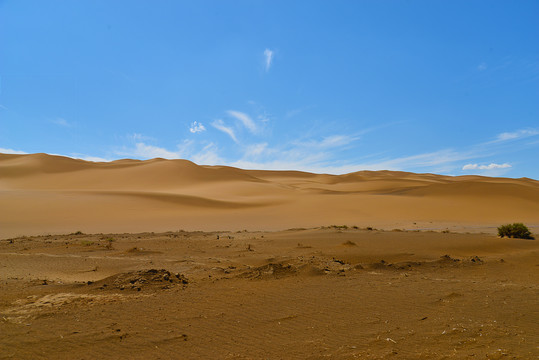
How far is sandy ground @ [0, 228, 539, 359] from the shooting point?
182 inches

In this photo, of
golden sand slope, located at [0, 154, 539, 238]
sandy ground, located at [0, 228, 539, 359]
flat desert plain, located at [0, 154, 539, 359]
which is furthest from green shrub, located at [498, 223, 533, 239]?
golden sand slope, located at [0, 154, 539, 238]

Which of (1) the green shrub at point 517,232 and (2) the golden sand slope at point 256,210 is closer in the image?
(1) the green shrub at point 517,232

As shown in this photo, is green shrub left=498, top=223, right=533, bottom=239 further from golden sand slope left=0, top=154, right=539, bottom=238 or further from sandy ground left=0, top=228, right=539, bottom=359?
golden sand slope left=0, top=154, right=539, bottom=238

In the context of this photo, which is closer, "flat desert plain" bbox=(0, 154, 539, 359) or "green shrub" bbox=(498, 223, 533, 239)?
"flat desert plain" bbox=(0, 154, 539, 359)

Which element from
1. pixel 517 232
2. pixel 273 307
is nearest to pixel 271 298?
pixel 273 307

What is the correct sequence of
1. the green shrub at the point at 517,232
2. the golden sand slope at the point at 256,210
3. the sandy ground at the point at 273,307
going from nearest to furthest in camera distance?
the sandy ground at the point at 273,307 < the green shrub at the point at 517,232 < the golden sand slope at the point at 256,210

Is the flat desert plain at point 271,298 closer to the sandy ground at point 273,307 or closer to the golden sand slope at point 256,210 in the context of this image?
the sandy ground at point 273,307

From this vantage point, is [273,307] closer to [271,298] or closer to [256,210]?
[271,298]

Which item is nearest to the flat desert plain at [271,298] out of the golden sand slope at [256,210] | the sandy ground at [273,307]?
the sandy ground at [273,307]

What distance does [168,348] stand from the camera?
470cm

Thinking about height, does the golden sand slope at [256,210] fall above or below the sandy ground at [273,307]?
above

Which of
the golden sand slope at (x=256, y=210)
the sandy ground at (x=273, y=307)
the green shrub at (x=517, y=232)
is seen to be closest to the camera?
the sandy ground at (x=273, y=307)

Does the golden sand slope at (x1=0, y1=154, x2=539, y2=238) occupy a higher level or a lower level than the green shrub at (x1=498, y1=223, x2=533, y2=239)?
higher

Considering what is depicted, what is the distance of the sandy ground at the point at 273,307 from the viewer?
15.1 ft
